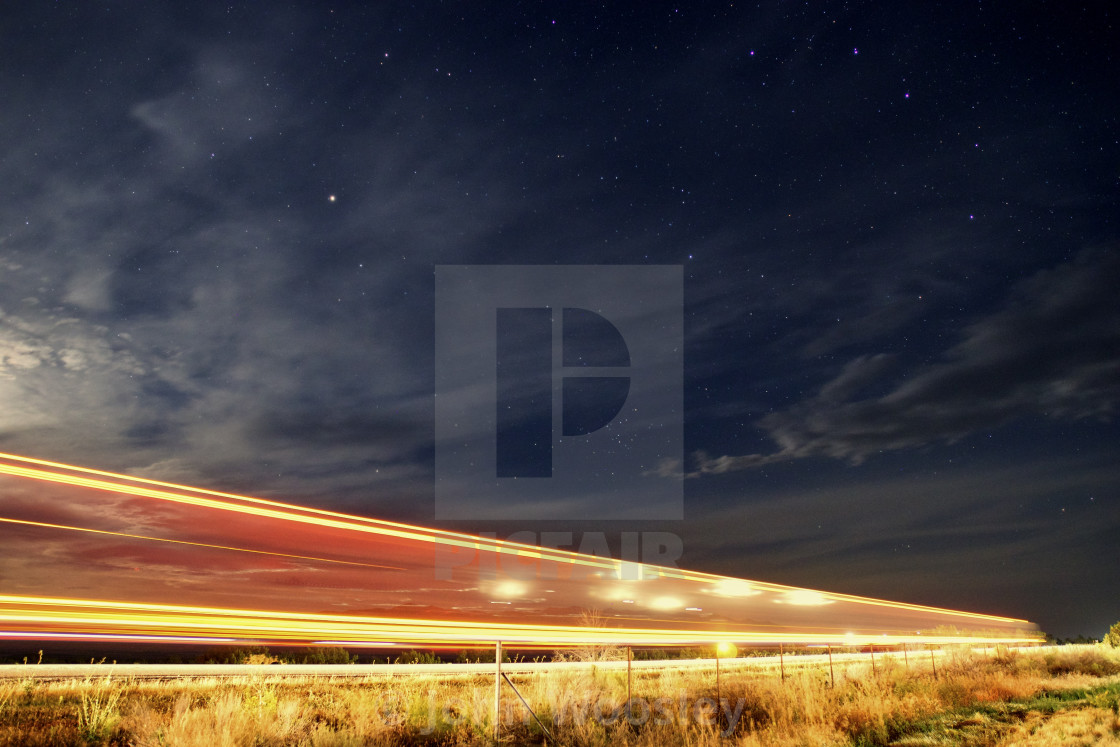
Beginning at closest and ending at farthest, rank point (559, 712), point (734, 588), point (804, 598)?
point (559, 712) → point (734, 588) → point (804, 598)

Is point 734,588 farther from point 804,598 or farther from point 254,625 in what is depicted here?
point 254,625

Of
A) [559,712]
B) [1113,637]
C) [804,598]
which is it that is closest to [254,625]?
[559,712]

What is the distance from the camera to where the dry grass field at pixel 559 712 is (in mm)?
10398

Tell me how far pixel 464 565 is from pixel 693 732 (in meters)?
6.77

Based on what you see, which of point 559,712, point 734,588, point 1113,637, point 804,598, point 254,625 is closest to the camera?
point 559,712

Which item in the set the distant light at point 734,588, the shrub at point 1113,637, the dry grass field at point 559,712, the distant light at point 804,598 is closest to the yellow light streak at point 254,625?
the dry grass field at point 559,712

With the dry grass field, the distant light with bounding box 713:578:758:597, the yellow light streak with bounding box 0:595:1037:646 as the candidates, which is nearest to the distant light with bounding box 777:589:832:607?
the distant light with bounding box 713:578:758:597

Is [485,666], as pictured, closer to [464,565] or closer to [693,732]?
→ [464,565]

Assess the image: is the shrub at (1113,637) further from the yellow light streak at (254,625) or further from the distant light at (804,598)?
the yellow light streak at (254,625)

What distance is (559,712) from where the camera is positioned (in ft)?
43.7

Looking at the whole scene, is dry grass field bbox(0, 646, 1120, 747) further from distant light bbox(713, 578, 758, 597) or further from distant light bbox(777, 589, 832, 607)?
distant light bbox(777, 589, 832, 607)

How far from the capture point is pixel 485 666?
24.1 m

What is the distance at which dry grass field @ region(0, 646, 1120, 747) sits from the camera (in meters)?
10.4

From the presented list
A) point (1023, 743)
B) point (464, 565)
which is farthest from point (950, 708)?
point (464, 565)
